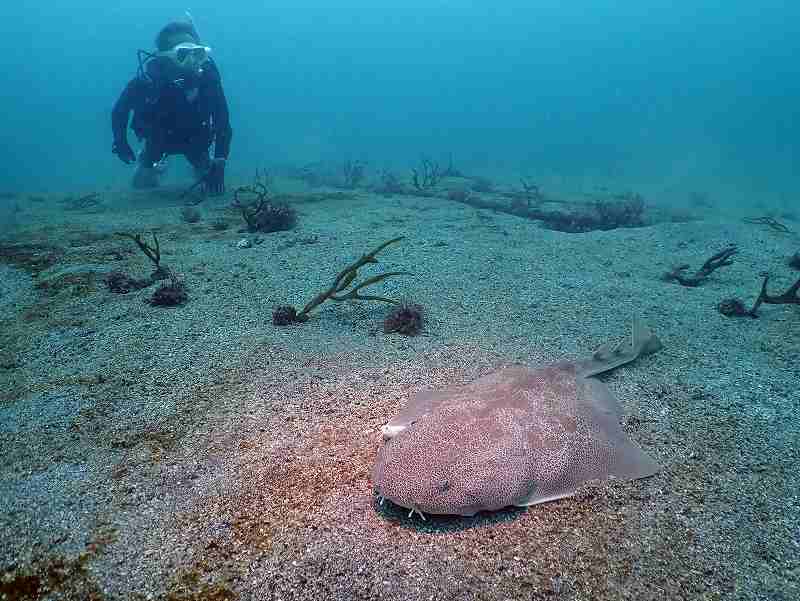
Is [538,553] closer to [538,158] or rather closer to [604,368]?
[604,368]

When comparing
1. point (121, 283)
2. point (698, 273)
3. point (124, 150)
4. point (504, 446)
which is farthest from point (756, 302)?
point (124, 150)

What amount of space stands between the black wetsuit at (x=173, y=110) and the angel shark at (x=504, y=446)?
14.5 meters

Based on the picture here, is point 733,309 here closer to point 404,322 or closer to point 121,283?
point 404,322

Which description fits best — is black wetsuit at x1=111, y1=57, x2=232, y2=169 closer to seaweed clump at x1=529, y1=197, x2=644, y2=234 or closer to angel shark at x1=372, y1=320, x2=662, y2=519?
seaweed clump at x1=529, y1=197, x2=644, y2=234

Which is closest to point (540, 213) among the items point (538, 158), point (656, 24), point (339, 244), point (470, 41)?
point (339, 244)

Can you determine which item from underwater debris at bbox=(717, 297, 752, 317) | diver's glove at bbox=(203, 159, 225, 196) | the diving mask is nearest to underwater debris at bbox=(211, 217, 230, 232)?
diver's glove at bbox=(203, 159, 225, 196)

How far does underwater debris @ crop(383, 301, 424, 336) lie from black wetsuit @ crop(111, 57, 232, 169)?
12.2 meters

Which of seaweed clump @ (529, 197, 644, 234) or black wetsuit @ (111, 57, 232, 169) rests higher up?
black wetsuit @ (111, 57, 232, 169)

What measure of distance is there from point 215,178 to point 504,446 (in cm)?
1506

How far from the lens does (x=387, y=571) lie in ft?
9.00

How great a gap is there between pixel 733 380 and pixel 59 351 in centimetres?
763

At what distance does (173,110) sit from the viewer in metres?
14.5

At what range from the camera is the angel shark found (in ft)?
9.33

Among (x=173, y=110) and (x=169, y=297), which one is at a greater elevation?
(x=173, y=110)
